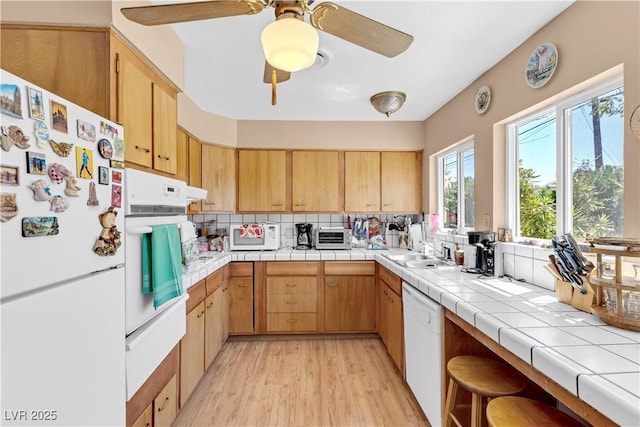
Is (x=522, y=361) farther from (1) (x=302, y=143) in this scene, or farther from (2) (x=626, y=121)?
(1) (x=302, y=143)

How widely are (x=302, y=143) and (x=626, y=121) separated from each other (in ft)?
8.61

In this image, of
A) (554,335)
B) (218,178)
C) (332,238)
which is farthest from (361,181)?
(554,335)

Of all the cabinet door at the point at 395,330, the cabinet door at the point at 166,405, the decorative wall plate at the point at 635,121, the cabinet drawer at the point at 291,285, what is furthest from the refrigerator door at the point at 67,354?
the decorative wall plate at the point at 635,121

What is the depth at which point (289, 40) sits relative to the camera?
99 centimetres

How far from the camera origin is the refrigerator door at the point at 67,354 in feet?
2.34

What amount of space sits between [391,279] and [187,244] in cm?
162

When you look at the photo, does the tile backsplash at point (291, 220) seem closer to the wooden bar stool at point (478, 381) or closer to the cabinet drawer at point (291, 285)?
the cabinet drawer at point (291, 285)

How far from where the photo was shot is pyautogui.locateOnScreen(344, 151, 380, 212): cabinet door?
132 inches

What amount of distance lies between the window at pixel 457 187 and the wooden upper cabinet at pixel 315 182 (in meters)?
1.16

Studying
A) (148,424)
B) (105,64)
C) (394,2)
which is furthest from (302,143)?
(148,424)

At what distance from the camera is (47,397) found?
30.9 inches

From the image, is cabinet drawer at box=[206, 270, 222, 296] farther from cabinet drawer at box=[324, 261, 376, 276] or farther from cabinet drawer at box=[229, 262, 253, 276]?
cabinet drawer at box=[324, 261, 376, 276]

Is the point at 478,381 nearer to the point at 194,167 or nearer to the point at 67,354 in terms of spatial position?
the point at 67,354

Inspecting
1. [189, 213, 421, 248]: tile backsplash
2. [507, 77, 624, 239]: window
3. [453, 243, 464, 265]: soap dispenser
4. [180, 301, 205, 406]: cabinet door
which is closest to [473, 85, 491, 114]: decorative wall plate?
[507, 77, 624, 239]: window
